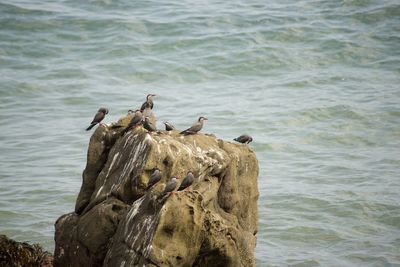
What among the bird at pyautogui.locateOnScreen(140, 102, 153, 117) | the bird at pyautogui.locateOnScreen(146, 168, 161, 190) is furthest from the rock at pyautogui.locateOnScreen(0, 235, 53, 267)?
the bird at pyautogui.locateOnScreen(146, 168, 161, 190)

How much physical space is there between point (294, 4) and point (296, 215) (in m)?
25.0

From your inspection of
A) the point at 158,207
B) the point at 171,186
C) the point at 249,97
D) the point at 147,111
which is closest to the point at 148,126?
the point at 147,111

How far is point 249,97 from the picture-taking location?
120 feet

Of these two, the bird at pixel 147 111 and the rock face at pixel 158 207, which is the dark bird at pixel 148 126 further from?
the bird at pixel 147 111

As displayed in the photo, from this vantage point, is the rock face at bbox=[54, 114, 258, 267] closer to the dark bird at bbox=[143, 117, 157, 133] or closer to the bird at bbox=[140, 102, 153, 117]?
the dark bird at bbox=[143, 117, 157, 133]

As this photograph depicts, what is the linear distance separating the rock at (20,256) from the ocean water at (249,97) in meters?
4.05

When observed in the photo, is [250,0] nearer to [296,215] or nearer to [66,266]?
[296,215]

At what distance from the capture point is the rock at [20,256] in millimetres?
14625

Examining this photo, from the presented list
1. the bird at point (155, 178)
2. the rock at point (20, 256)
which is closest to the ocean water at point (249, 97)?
the rock at point (20, 256)

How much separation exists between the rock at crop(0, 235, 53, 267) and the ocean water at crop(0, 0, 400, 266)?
405cm

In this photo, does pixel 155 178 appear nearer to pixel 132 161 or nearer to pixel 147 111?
pixel 132 161

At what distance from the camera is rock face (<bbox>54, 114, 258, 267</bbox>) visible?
41.0ft

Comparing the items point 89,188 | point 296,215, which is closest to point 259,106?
point 296,215

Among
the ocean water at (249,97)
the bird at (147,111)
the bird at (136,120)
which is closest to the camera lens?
the bird at (136,120)
